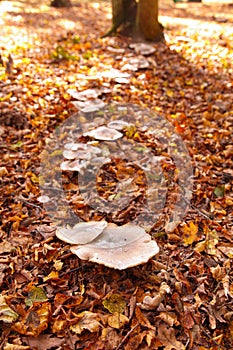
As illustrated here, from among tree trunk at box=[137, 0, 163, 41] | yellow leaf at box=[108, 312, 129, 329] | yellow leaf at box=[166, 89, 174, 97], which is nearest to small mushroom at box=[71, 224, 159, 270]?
yellow leaf at box=[108, 312, 129, 329]

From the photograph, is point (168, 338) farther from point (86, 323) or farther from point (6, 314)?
point (6, 314)

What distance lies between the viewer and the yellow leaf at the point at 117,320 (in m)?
3.06

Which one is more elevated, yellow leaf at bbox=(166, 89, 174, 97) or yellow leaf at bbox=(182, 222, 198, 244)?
yellow leaf at bbox=(166, 89, 174, 97)

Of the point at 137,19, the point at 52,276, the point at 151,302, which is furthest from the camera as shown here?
the point at 137,19

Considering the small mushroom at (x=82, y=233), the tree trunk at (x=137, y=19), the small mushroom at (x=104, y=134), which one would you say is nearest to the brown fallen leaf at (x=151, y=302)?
the small mushroom at (x=82, y=233)

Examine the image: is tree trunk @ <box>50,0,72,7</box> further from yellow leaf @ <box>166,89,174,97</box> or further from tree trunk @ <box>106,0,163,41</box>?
yellow leaf @ <box>166,89,174,97</box>

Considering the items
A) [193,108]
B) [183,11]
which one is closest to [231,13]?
[183,11]

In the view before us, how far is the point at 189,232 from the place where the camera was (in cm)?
409

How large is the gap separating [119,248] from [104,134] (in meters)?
2.26

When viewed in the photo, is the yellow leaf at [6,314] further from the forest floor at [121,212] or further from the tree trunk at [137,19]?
the tree trunk at [137,19]

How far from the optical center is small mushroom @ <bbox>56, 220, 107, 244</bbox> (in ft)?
11.3

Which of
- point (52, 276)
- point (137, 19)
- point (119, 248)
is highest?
point (137, 19)

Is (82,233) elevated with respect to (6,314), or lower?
elevated

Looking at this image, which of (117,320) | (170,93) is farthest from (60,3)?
(117,320)
